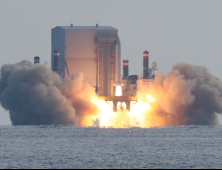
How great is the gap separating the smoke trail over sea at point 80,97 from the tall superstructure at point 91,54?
3450 millimetres

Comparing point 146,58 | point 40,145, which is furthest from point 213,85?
point 40,145

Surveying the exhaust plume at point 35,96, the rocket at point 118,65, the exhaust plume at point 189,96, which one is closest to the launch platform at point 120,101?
the rocket at point 118,65

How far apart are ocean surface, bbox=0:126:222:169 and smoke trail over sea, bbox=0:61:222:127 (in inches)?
219

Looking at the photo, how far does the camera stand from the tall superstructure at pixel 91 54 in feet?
418

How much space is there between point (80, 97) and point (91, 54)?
8.89m

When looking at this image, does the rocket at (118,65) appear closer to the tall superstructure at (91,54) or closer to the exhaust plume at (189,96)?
the tall superstructure at (91,54)

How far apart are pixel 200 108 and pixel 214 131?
240 inches

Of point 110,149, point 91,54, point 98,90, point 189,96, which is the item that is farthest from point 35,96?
point 110,149

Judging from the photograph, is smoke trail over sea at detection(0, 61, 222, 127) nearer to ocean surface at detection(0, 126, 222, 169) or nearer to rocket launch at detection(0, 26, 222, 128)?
rocket launch at detection(0, 26, 222, 128)

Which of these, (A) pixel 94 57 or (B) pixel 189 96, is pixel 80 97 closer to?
(A) pixel 94 57

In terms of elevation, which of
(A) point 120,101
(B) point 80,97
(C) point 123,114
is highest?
(B) point 80,97

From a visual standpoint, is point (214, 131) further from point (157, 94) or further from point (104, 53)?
point (104, 53)

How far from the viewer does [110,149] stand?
8906cm

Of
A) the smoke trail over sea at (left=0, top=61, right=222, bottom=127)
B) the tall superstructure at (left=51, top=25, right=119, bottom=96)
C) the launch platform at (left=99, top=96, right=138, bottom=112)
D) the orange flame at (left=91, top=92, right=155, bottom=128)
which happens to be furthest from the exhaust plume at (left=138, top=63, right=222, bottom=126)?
the tall superstructure at (left=51, top=25, right=119, bottom=96)
